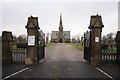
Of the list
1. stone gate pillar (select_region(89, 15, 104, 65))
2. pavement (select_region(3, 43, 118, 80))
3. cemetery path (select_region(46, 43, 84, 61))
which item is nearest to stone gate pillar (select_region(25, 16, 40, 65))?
pavement (select_region(3, 43, 118, 80))

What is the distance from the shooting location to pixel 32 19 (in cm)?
1302

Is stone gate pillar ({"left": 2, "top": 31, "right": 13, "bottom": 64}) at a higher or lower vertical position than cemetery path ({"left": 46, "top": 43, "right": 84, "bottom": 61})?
higher

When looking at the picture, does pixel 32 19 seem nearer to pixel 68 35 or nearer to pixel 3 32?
pixel 3 32

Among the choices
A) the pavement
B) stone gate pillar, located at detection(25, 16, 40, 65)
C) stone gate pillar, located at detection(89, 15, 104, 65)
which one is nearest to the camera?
the pavement

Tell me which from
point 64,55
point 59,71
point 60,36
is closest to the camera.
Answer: point 59,71

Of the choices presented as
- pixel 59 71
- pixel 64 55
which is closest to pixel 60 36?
pixel 64 55

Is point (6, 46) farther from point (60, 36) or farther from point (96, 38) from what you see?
point (60, 36)

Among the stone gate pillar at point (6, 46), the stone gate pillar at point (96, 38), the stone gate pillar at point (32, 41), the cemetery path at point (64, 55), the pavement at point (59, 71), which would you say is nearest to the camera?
the pavement at point (59, 71)

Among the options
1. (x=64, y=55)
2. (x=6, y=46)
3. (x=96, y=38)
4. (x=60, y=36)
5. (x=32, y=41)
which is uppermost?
(x=60, y=36)

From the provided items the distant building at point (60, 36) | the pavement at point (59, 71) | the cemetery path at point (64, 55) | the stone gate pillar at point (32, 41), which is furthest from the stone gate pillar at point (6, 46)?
the distant building at point (60, 36)

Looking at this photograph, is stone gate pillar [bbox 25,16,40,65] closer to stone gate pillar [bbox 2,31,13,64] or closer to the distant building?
stone gate pillar [bbox 2,31,13,64]

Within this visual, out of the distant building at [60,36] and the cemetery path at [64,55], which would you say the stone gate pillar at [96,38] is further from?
the distant building at [60,36]

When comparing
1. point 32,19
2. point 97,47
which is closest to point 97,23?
point 97,47

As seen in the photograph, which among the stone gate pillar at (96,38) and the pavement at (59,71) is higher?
the stone gate pillar at (96,38)
